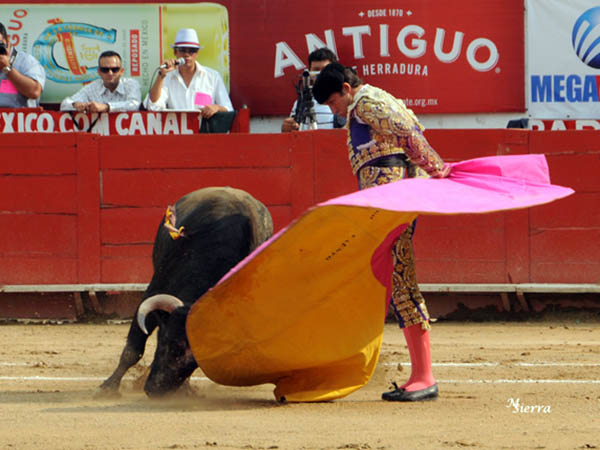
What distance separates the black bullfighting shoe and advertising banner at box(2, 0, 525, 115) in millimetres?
3437

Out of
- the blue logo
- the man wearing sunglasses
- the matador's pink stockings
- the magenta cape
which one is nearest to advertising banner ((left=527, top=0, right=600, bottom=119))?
the blue logo

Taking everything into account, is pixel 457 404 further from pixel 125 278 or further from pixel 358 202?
pixel 125 278

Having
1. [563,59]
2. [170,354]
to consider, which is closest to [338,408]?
[170,354]

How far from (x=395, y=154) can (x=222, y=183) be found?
8.80 feet

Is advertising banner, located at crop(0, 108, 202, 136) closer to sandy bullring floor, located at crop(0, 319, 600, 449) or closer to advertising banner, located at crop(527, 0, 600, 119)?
sandy bullring floor, located at crop(0, 319, 600, 449)

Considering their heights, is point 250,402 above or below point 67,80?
below

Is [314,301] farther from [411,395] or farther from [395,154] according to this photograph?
[395,154]

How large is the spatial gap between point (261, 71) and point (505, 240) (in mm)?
1932

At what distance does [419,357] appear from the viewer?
3.78 metres

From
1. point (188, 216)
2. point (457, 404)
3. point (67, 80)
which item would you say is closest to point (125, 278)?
point (67, 80)

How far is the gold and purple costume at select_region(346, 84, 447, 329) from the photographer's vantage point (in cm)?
365

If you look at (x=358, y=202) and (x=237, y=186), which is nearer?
(x=358, y=202)

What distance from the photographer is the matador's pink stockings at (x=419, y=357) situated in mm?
3760

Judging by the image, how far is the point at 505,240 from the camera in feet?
20.6
